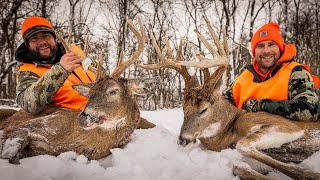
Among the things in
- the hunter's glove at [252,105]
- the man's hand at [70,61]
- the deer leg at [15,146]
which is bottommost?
the deer leg at [15,146]

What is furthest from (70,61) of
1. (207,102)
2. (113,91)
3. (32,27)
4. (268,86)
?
A: (268,86)

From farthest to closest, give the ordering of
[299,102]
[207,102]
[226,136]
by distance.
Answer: [207,102]
[226,136]
[299,102]

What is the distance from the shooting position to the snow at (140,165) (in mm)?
2470

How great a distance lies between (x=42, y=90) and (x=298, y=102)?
9.94ft

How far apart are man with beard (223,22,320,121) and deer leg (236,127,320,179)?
1.28 ft

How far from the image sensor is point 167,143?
3.63 m

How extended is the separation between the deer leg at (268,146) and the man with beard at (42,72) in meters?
2.14

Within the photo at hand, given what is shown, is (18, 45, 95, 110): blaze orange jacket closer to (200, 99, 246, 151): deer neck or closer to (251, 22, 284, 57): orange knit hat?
(200, 99, 246, 151): deer neck

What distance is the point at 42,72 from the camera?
12.7 feet

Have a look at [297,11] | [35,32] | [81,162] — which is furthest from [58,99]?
[297,11]

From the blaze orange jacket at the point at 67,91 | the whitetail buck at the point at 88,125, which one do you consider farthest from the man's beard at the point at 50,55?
the whitetail buck at the point at 88,125

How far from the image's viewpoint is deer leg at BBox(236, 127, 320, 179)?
8.51ft

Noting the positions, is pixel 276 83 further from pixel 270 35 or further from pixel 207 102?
pixel 207 102

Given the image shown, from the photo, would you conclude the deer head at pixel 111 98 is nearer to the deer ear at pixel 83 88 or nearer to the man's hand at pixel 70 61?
the deer ear at pixel 83 88
